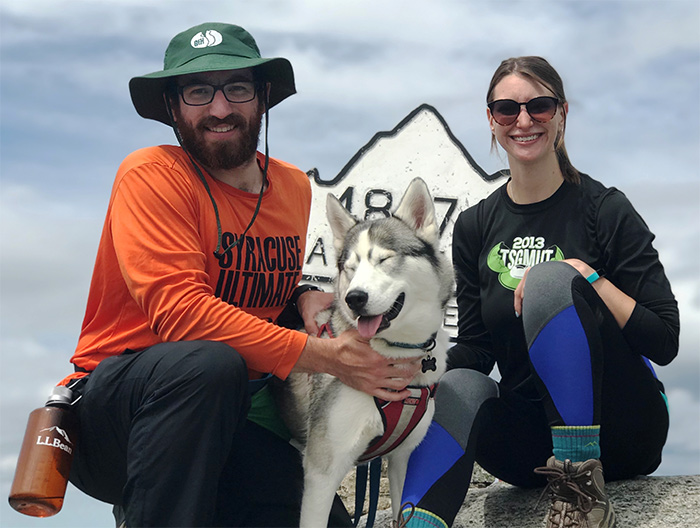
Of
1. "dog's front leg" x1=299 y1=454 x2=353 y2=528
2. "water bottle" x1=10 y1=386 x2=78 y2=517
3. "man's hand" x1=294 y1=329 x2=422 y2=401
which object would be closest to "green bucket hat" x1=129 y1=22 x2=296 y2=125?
"man's hand" x1=294 y1=329 x2=422 y2=401

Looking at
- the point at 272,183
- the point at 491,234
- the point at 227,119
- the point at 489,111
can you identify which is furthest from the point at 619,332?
the point at 227,119

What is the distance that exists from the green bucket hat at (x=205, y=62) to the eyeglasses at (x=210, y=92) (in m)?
0.10

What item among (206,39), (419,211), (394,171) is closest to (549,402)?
(419,211)

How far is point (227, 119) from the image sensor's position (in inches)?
116

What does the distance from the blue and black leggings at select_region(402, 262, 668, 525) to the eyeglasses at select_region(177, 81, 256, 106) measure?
1385 mm

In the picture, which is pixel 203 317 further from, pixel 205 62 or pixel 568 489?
pixel 568 489

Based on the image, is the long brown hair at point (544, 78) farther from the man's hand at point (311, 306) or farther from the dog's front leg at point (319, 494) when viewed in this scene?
the dog's front leg at point (319, 494)

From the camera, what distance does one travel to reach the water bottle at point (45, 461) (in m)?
2.54

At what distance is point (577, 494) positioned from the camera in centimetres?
266

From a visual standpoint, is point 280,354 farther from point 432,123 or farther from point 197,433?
point 432,123

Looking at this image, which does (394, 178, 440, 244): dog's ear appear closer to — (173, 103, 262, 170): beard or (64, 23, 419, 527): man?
(64, 23, 419, 527): man

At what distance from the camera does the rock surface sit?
A: 3070 mm

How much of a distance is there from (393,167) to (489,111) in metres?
2.54

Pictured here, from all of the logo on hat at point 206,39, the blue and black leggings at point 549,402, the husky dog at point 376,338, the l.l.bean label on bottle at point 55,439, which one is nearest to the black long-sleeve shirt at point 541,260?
the blue and black leggings at point 549,402
